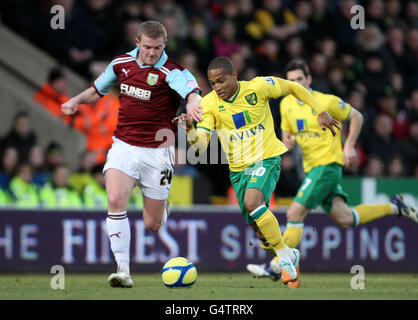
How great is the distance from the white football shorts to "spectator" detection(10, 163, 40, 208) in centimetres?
337

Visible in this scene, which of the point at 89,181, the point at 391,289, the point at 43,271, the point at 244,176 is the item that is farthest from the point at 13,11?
the point at 391,289

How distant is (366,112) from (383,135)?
0.51 meters

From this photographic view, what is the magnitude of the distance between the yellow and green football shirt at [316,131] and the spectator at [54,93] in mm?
4662

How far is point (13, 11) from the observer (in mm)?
14312

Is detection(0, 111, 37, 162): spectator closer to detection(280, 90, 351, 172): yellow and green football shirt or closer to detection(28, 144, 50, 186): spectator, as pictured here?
detection(28, 144, 50, 186): spectator

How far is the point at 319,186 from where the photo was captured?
30.2 ft

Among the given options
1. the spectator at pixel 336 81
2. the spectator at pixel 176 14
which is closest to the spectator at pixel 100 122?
the spectator at pixel 176 14

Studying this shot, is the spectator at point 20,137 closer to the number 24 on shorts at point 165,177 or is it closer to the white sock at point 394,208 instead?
the number 24 on shorts at point 165,177

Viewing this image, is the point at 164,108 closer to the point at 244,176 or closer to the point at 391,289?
the point at 244,176

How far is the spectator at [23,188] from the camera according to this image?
1118cm

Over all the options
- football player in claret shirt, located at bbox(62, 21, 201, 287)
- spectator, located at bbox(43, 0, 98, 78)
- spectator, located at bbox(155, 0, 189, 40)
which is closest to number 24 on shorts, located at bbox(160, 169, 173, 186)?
football player in claret shirt, located at bbox(62, 21, 201, 287)

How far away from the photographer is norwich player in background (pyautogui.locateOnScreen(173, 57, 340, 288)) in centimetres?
769

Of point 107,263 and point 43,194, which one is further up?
point 43,194

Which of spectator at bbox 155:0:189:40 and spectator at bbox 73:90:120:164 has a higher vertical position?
spectator at bbox 155:0:189:40
